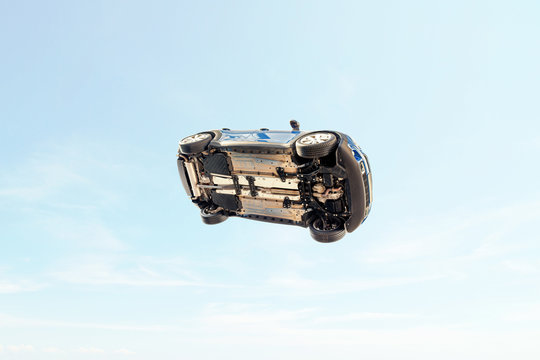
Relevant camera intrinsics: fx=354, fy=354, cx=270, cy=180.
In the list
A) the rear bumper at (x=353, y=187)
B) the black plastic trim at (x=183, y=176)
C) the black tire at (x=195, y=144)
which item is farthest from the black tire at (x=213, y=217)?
the rear bumper at (x=353, y=187)

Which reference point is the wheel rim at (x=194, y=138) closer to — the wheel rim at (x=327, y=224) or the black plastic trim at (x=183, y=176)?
the black plastic trim at (x=183, y=176)

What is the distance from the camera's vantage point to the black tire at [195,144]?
9250 millimetres

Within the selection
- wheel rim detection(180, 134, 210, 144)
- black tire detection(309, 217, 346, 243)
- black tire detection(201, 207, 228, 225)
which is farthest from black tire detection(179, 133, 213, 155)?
black tire detection(309, 217, 346, 243)

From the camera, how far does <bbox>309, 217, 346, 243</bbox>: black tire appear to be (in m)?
8.70

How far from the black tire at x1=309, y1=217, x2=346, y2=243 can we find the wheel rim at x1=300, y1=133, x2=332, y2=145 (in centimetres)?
221

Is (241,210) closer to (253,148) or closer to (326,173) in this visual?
(253,148)

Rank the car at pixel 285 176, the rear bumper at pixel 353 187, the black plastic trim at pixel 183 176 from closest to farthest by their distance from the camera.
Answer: the rear bumper at pixel 353 187
the car at pixel 285 176
the black plastic trim at pixel 183 176

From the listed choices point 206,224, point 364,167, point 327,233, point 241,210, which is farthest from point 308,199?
point 206,224

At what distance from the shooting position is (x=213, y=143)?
9219 mm

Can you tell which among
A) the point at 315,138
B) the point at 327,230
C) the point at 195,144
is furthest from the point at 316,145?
the point at 195,144

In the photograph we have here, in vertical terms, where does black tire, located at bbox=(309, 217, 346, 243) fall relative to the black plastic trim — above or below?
below

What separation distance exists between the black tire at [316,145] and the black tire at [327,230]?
2.09 m

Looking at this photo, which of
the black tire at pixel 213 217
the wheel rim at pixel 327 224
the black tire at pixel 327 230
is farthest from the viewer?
the black tire at pixel 213 217

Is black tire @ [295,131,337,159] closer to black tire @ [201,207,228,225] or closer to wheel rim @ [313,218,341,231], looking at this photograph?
wheel rim @ [313,218,341,231]
